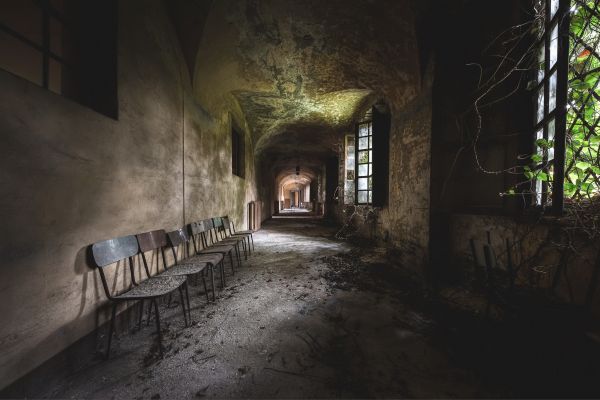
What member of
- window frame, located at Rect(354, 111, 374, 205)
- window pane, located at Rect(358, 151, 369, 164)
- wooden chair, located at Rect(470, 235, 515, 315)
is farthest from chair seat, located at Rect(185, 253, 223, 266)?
window pane, located at Rect(358, 151, 369, 164)

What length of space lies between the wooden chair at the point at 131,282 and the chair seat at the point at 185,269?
0.13m

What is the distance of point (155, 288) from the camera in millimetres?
2180

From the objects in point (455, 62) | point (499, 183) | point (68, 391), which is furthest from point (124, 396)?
point (455, 62)

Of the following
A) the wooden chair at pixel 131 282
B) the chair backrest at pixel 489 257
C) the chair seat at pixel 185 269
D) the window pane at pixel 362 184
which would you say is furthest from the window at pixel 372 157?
the wooden chair at pixel 131 282

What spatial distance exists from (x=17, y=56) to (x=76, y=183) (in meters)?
1.75

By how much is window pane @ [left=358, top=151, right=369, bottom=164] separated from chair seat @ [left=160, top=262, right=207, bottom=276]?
4.48 m

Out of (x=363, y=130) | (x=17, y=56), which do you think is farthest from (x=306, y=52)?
(x=17, y=56)

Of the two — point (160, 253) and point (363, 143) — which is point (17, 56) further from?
point (363, 143)

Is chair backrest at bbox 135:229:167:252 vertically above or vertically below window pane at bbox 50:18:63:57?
below

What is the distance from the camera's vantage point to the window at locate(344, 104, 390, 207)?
5.12 metres

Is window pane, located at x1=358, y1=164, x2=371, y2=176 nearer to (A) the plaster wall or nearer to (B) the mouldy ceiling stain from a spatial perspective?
(B) the mouldy ceiling stain

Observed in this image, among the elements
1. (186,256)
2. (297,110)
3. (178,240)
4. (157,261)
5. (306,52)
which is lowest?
(186,256)

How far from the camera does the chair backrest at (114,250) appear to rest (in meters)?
2.03

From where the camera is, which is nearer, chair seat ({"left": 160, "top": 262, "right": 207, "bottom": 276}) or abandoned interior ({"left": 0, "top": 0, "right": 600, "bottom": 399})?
abandoned interior ({"left": 0, "top": 0, "right": 600, "bottom": 399})
